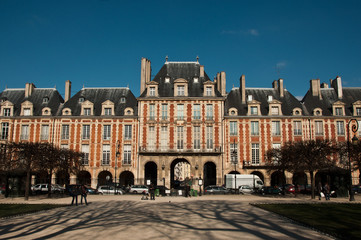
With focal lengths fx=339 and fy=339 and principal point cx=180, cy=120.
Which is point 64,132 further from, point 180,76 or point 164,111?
point 180,76

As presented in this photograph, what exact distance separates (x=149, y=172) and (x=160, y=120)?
7.67 meters

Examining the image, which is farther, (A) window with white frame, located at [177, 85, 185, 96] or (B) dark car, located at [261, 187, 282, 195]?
(A) window with white frame, located at [177, 85, 185, 96]

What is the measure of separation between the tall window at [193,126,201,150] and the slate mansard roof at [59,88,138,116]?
24.2ft

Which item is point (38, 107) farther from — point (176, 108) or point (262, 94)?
point (262, 94)

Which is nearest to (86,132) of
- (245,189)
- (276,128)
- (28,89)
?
(28,89)

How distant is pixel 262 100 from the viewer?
41.2 m

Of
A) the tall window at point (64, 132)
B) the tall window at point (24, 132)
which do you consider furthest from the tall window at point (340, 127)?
the tall window at point (24, 132)

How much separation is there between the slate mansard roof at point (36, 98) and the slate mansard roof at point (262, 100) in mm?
21095

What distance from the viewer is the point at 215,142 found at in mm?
38156

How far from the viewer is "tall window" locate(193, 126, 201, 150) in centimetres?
3825

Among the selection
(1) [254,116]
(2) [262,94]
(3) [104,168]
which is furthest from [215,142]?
(3) [104,168]

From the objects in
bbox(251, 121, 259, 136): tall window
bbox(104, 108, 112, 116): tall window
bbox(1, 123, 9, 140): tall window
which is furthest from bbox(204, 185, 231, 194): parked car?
bbox(1, 123, 9, 140): tall window

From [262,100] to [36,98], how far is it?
27970 millimetres

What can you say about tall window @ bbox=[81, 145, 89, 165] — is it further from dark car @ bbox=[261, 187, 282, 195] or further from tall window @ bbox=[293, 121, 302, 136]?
tall window @ bbox=[293, 121, 302, 136]
